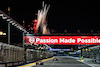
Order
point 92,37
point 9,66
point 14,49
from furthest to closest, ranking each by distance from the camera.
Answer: point 92,37
point 14,49
point 9,66

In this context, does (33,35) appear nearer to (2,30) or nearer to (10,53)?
(10,53)

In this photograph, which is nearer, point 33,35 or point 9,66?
point 9,66

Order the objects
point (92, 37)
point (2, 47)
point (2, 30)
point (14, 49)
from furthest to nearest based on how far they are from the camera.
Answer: point (2, 30)
point (92, 37)
point (14, 49)
point (2, 47)

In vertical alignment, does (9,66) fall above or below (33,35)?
below

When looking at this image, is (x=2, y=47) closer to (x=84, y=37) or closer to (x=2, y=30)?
(x=84, y=37)

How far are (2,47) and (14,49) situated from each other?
5718 mm

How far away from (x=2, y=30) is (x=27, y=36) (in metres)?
37.2

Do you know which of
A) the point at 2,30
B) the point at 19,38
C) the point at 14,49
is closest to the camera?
the point at 14,49

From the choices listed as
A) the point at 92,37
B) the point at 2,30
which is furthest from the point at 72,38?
the point at 2,30

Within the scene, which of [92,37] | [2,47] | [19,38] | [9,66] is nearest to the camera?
[2,47]

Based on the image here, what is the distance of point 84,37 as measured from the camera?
51.4m

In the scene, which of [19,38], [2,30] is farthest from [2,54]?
[2,30]

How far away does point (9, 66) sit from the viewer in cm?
2959

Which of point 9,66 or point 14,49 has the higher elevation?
point 14,49
